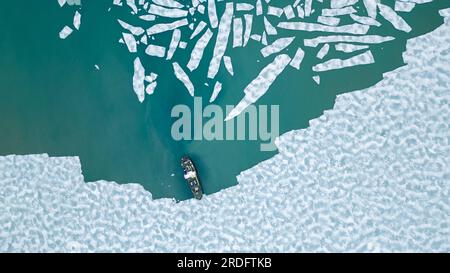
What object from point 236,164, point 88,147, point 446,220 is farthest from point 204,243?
point 446,220
